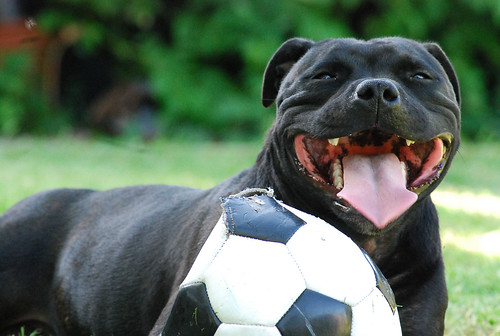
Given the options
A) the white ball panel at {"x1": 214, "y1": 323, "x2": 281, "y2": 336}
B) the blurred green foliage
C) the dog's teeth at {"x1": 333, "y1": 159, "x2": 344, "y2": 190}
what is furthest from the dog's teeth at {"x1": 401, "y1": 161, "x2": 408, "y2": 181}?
the blurred green foliage

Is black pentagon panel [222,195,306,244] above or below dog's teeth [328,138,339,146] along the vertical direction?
below

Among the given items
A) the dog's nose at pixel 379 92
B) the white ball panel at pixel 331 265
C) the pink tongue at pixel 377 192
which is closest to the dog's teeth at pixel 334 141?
the pink tongue at pixel 377 192

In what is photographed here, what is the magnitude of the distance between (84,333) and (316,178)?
152 centimetres

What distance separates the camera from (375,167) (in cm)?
319

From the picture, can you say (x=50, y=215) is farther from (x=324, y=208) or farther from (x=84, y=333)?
(x=324, y=208)

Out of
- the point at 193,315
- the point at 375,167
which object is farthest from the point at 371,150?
the point at 193,315

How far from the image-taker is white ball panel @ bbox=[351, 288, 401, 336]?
8.08 ft

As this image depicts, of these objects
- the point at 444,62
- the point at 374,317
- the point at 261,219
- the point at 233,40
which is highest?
the point at 444,62

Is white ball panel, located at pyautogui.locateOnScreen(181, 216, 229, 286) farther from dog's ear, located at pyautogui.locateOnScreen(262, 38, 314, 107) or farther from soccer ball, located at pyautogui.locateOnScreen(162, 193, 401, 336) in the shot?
dog's ear, located at pyautogui.locateOnScreen(262, 38, 314, 107)

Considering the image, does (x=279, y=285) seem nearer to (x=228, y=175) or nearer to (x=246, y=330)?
(x=246, y=330)

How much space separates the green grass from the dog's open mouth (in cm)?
72

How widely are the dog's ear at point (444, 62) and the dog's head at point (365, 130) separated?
20 cm

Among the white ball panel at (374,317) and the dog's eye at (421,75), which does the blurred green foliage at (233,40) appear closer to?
the dog's eye at (421,75)

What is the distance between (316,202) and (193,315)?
37.8 inches
